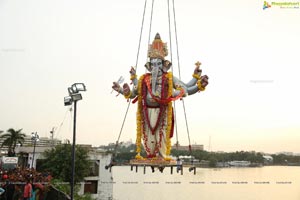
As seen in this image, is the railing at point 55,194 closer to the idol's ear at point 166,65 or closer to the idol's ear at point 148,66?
the idol's ear at point 148,66

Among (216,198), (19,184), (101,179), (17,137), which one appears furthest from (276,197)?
(19,184)

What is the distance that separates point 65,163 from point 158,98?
15283 mm

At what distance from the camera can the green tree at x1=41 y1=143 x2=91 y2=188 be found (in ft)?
69.1

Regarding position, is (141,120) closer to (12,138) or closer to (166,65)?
(166,65)

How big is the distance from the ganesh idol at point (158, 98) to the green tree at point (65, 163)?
1480 centimetres

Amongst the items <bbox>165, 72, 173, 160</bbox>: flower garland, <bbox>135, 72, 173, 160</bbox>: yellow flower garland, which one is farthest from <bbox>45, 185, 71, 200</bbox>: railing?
<bbox>165, 72, 173, 160</bbox>: flower garland

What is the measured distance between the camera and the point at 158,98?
7.02 meters

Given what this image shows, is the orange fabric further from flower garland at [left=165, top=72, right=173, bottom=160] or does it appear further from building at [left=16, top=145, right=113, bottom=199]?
building at [left=16, top=145, right=113, bottom=199]

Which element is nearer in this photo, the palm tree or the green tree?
the green tree

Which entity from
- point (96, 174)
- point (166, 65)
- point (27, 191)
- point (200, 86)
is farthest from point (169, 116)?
point (96, 174)

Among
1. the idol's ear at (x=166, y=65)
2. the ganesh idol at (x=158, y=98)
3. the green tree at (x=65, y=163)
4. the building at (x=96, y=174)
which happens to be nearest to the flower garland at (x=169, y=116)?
the ganesh idol at (x=158, y=98)

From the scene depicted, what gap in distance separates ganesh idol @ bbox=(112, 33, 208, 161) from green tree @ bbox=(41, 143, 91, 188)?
48.6 feet

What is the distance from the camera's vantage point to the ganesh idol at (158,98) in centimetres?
701

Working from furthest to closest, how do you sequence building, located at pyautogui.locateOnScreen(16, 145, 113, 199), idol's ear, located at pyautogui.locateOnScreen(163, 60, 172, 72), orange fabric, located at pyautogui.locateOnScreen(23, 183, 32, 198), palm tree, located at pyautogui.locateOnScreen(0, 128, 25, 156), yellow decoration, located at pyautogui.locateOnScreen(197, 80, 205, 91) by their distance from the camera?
palm tree, located at pyautogui.locateOnScreen(0, 128, 25, 156) → building, located at pyautogui.locateOnScreen(16, 145, 113, 199) → orange fabric, located at pyautogui.locateOnScreen(23, 183, 32, 198) → idol's ear, located at pyautogui.locateOnScreen(163, 60, 172, 72) → yellow decoration, located at pyautogui.locateOnScreen(197, 80, 205, 91)
